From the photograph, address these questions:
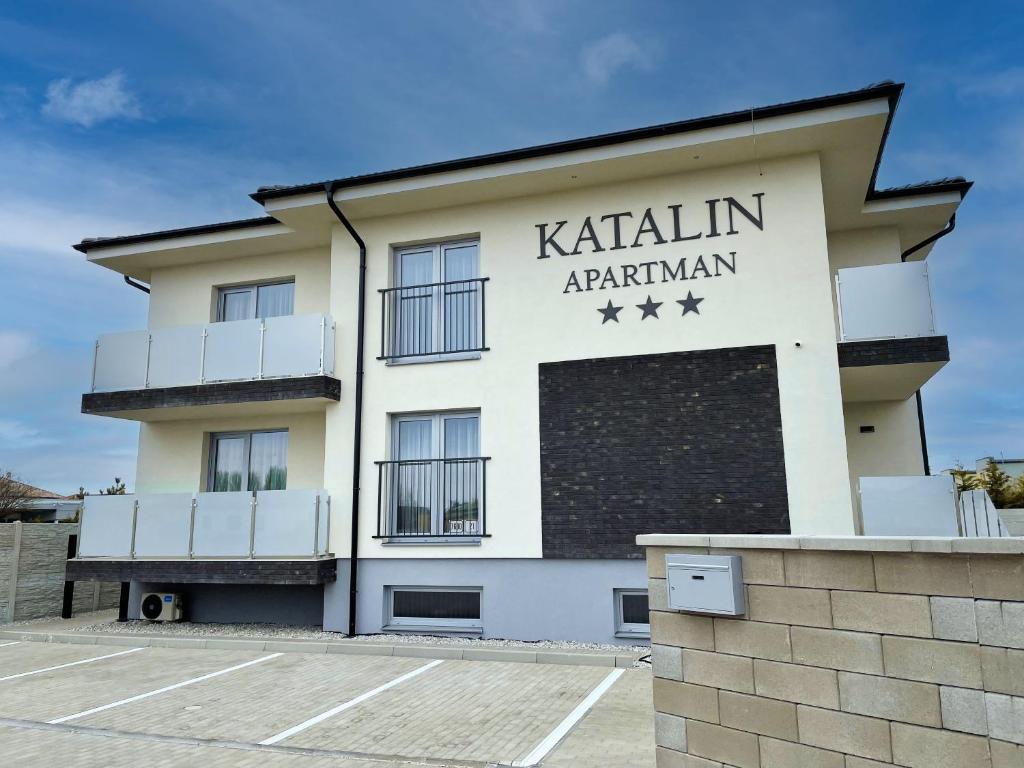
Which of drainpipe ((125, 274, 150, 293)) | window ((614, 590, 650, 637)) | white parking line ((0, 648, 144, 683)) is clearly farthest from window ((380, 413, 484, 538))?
drainpipe ((125, 274, 150, 293))

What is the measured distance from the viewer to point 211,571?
11.3 metres

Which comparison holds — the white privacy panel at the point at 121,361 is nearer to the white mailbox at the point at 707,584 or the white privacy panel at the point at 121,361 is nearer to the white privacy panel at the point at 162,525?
the white privacy panel at the point at 162,525

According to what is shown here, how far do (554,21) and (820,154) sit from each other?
17.8ft

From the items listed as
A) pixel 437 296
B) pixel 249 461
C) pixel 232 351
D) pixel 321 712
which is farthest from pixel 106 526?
pixel 321 712

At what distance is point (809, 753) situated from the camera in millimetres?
3807

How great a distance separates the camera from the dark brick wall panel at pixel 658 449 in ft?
31.9

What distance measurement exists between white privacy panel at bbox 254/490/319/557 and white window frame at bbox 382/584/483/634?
1415 mm

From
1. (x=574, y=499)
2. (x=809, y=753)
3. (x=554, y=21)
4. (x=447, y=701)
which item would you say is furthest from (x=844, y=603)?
(x=554, y=21)

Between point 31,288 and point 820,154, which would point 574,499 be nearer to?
point 820,154

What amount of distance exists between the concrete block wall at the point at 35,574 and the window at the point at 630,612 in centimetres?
1059

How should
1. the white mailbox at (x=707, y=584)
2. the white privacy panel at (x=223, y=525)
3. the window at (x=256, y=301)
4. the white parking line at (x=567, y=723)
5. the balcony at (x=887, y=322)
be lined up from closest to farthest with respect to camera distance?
the white mailbox at (x=707, y=584) < the white parking line at (x=567, y=723) < the balcony at (x=887, y=322) < the white privacy panel at (x=223, y=525) < the window at (x=256, y=301)

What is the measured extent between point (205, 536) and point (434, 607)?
151 inches

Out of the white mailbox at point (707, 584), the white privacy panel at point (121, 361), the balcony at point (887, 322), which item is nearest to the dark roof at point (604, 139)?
the balcony at point (887, 322)

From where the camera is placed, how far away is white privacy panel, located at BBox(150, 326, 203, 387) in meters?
12.3
